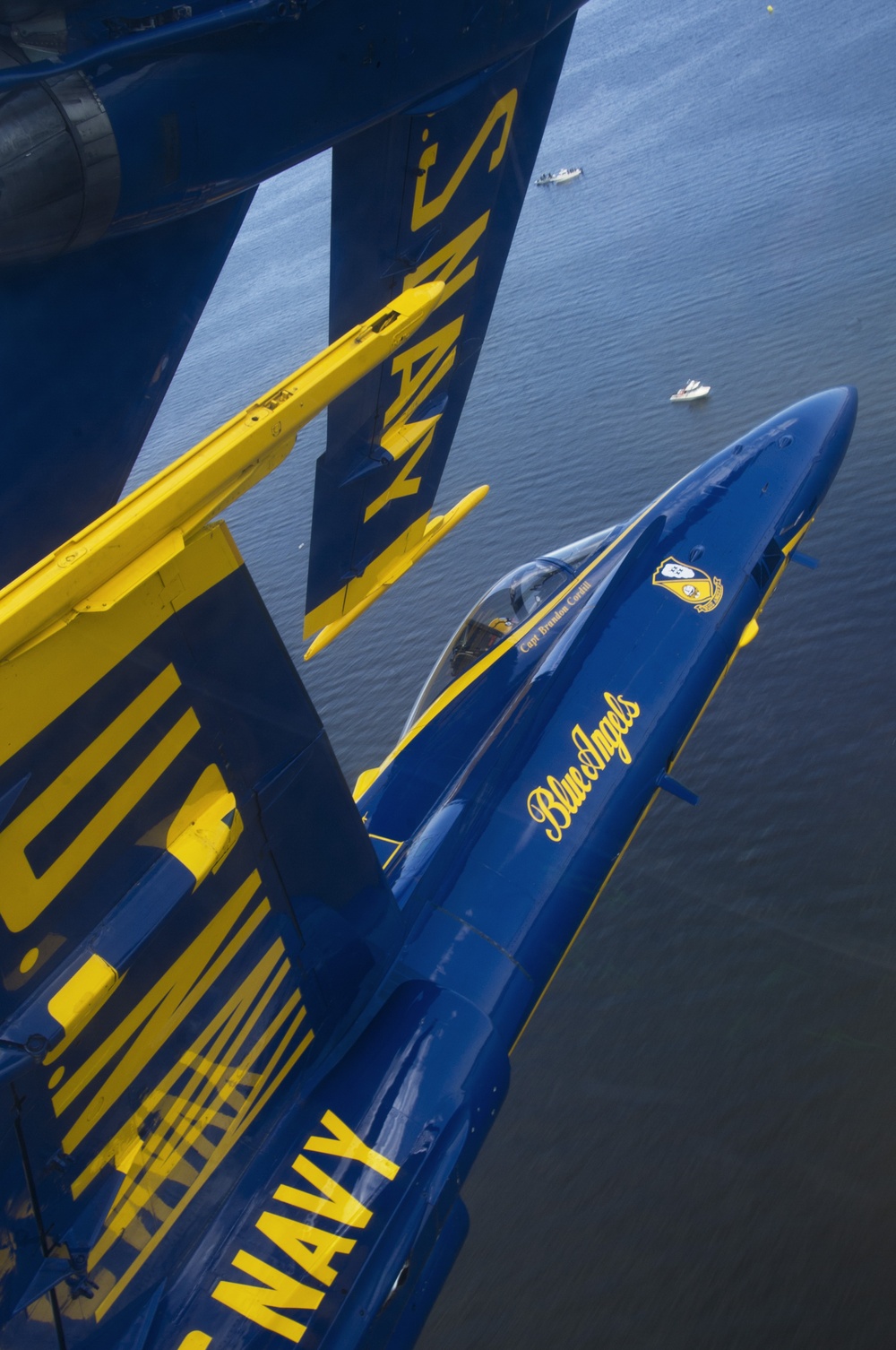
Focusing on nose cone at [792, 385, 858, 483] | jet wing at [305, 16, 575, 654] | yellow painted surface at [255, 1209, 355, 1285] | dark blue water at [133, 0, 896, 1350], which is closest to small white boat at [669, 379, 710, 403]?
dark blue water at [133, 0, 896, 1350]

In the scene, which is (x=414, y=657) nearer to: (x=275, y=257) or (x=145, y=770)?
A: (x=145, y=770)

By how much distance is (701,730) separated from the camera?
18.1m

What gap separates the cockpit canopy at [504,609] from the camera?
14.5 meters

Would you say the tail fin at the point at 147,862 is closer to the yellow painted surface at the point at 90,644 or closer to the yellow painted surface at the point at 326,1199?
the yellow painted surface at the point at 90,644

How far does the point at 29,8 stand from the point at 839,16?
6011cm

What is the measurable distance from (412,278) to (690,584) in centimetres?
499

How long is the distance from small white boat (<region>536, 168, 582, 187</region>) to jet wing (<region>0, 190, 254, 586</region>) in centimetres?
4350

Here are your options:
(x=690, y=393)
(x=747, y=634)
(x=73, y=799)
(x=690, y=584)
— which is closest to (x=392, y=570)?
(x=690, y=584)

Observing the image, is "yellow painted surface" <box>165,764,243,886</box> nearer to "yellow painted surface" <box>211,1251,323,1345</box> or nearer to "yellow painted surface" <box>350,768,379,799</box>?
"yellow painted surface" <box>211,1251,323,1345</box>

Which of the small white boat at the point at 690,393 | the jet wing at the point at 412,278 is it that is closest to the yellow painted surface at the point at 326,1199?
the jet wing at the point at 412,278

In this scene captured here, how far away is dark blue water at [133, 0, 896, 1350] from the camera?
10844mm

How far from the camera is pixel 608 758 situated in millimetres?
10227

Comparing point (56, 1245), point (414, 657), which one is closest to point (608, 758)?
point (56, 1245)

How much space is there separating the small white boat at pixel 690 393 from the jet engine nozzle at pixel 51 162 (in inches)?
914
